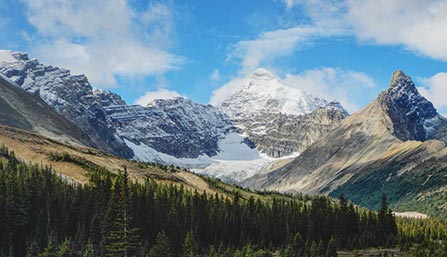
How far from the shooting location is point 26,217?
166000 mm

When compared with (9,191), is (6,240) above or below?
below

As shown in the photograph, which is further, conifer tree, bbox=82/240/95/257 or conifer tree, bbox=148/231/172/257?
conifer tree, bbox=148/231/172/257

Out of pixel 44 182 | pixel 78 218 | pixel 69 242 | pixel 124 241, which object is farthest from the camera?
pixel 44 182

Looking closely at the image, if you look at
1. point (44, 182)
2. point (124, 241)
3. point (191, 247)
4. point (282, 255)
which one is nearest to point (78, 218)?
point (44, 182)

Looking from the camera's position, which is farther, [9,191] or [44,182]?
[44,182]

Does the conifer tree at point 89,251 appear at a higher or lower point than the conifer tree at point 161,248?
lower

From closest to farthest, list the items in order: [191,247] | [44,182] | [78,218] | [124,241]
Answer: [124,241] → [191,247] → [78,218] → [44,182]

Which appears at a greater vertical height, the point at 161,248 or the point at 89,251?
the point at 161,248

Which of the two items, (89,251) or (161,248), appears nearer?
(89,251)

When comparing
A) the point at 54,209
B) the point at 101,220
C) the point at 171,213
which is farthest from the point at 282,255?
the point at 54,209

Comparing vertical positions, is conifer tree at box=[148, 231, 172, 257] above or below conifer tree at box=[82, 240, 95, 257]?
above

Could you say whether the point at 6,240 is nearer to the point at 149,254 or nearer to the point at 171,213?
the point at 149,254

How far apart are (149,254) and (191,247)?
16.8 m

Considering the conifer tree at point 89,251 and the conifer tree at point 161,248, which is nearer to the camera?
the conifer tree at point 89,251
